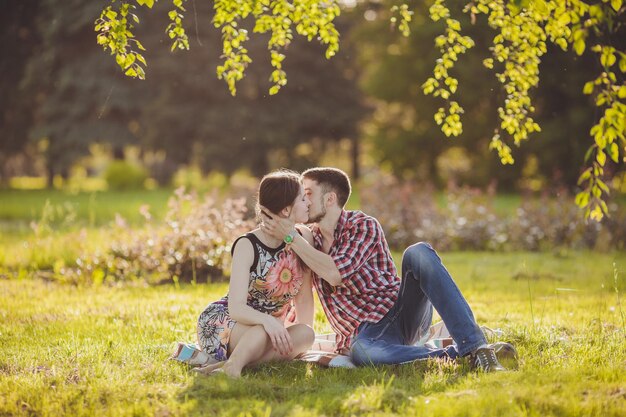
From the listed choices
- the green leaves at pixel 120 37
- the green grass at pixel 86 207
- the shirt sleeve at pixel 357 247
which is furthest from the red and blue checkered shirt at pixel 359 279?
the green grass at pixel 86 207

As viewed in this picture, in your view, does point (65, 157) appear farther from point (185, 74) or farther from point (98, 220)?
point (98, 220)

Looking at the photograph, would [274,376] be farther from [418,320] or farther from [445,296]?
[445,296]

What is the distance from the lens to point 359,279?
4.70 metres

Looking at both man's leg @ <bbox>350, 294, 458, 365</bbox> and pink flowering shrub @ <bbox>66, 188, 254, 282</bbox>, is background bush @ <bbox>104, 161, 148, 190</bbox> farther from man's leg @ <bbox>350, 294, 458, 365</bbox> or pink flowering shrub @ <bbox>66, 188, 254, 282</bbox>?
man's leg @ <bbox>350, 294, 458, 365</bbox>

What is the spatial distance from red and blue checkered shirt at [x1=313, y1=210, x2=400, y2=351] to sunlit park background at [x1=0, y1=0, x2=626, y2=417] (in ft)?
1.30

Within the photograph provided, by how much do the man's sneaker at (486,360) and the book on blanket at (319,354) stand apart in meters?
0.65

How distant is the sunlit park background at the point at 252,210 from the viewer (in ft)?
13.0

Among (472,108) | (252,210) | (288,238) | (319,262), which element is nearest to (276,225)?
(288,238)

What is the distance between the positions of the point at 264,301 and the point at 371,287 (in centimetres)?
71

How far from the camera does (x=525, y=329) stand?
18.1ft

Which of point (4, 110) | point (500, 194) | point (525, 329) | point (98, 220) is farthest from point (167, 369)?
point (4, 110)

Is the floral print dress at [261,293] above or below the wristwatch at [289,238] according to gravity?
below

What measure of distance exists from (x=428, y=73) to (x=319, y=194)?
907 inches

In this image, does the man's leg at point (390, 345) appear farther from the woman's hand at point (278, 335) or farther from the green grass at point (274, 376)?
the woman's hand at point (278, 335)
